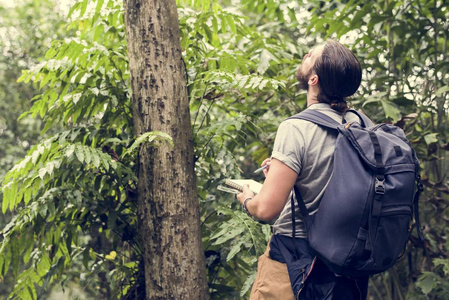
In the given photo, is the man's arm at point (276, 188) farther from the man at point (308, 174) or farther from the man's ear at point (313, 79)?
the man's ear at point (313, 79)

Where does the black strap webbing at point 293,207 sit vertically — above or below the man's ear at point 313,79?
below

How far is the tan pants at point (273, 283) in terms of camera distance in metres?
2.27

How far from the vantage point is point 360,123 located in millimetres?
2262

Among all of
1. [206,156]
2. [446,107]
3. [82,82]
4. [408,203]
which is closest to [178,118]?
[206,156]

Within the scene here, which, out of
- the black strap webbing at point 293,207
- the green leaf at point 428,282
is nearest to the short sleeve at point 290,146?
the black strap webbing at point 293,207

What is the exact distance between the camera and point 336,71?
220 centimetres

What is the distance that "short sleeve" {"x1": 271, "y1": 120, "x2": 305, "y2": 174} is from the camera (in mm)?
2102

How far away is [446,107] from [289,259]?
3.56m

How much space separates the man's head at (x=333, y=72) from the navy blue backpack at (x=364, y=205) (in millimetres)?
222

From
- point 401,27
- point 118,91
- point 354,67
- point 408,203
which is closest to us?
point 408,203

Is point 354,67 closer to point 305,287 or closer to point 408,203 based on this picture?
point 408,203

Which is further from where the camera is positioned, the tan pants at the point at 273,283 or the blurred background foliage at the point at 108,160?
the blurred background foliage at the point at 108,160

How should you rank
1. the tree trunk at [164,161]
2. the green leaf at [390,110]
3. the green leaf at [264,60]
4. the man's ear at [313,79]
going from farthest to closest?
the green leaf at [390,110] → the green leaf at [264,60] → the tree trunk at [164,161] → the man's ear at [313,79]

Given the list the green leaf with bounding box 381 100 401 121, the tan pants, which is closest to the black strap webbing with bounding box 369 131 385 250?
the tan pants
